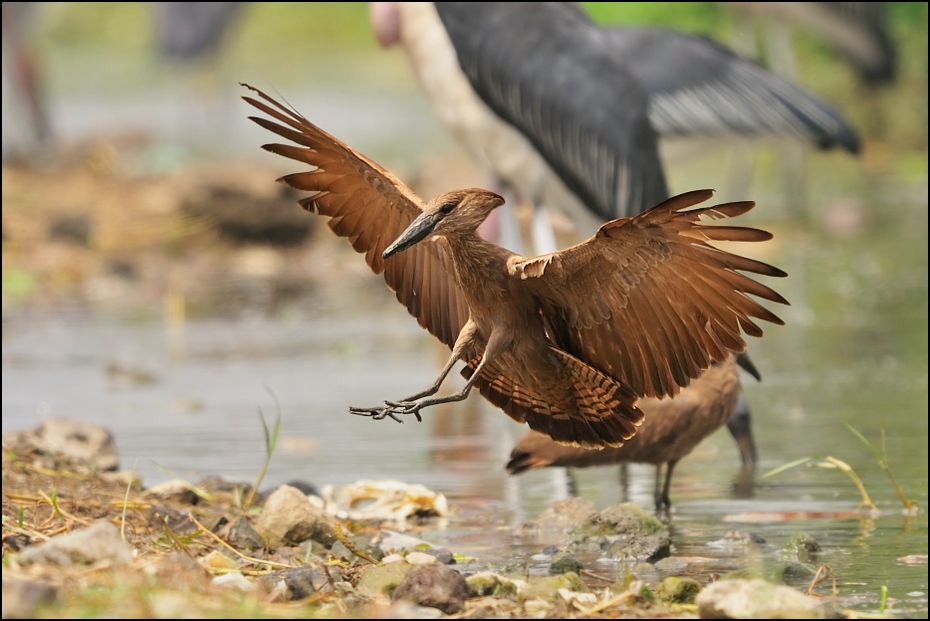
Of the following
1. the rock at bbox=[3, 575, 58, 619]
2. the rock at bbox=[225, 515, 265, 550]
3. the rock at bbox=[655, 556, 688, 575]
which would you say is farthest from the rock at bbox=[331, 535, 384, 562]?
the rock at bbox=[3, 575, 58, 619]

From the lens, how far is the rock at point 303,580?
3900mm

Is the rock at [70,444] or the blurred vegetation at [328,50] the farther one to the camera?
the blurred vegetation at [328,50]

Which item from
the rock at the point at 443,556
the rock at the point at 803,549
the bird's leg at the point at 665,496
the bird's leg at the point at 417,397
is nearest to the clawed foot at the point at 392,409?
the bird's leg at the point at 417,397

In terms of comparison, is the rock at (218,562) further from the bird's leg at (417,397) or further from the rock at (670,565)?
the rock at (670,565)

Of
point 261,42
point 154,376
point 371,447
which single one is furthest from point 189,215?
point 261,42

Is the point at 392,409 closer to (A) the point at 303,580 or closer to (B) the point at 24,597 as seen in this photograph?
(A) the point at 303,580

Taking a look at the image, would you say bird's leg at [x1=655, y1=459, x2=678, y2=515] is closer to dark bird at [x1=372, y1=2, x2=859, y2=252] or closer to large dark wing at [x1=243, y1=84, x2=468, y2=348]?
large dark wing at [x1=243, y1=84, x2=468, y2=348]

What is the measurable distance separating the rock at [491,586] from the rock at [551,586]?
0.10ft

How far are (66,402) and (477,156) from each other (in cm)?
244

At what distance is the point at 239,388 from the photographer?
324 inches

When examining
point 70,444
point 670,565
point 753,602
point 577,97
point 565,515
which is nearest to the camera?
point 753,602

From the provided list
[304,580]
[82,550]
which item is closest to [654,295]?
[304,580]

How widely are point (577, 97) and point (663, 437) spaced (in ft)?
9.58

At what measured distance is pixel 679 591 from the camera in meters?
3.91
